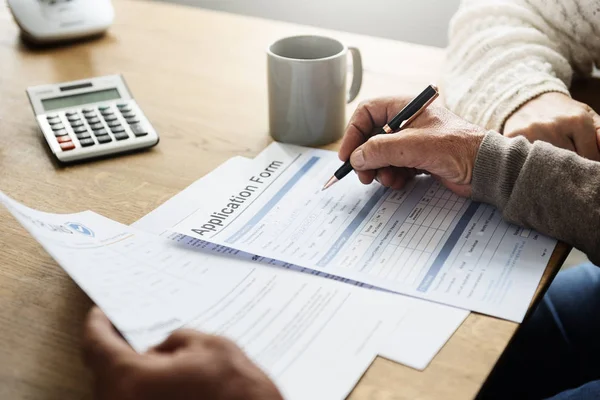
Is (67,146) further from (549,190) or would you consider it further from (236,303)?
(549,190)

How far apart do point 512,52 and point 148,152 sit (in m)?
0.49

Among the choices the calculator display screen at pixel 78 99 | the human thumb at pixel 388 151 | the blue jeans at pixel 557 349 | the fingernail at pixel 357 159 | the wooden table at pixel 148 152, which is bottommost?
the blue jeans at pixel 557 349

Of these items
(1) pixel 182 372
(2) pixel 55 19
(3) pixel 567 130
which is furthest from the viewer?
(2) pixel 55 19

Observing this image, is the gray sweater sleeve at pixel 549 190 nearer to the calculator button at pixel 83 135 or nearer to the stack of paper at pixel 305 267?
the stack of paper at pixel 305 267

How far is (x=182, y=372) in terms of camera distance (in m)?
0.42

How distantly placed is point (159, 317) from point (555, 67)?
660mm

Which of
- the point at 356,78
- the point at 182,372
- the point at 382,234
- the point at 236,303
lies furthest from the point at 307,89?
the point at 182,372

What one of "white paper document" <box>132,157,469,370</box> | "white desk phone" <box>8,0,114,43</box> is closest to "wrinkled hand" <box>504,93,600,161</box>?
"white paper document" <box>132,157,469,370</box>

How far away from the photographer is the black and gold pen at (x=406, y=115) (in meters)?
0.75

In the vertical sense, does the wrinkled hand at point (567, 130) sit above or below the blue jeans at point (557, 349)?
above

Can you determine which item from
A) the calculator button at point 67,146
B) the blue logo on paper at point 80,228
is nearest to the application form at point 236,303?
the blue logo on paper at point 80,228

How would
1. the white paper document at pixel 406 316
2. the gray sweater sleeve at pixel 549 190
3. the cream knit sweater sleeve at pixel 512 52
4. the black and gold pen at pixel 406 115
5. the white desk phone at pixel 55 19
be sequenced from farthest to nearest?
the white desk phone at pixel 55 19, the cream knit sweater sleeve at pixel 512 52, the black and gold pen at pixel 406 115, the gray sweater sleeve at pixel 549 190, the white paper document at pixel 406 316

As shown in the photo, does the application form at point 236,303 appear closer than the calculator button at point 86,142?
Yes

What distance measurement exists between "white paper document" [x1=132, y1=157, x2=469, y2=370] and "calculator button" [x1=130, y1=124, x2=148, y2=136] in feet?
0.49
